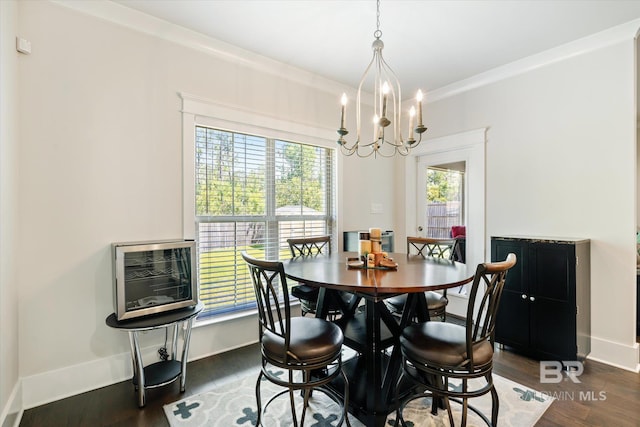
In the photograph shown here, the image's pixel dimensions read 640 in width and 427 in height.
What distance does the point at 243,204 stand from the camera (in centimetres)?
304

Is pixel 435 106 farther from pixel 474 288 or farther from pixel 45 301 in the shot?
pixel 45 301

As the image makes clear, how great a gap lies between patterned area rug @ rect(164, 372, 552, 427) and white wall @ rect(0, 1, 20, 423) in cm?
89

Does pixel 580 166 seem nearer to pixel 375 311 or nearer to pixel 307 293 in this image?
pixel 375 311

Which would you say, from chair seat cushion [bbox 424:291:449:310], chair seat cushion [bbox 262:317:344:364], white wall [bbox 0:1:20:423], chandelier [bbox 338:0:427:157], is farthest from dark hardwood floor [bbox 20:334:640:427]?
chandelier [bbox 338:0:427:157]

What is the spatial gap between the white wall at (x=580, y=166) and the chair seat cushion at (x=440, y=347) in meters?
1.90

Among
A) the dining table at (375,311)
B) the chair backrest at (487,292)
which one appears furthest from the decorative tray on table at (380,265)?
the chair backrest at (487,292)

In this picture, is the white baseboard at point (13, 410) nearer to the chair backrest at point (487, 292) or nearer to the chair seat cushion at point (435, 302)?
the chair backrest at point (487, 292)

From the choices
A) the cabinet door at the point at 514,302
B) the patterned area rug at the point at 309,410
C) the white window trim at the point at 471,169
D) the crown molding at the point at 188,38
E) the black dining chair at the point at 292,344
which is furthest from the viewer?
the white window trim at the point at 471,169

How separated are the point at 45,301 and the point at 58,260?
283mm

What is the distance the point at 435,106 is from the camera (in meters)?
4.00

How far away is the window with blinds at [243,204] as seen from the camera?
9.27 ft

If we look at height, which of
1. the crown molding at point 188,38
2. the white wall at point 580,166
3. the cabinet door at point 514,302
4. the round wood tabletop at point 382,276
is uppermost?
the crown molding at point 188,38

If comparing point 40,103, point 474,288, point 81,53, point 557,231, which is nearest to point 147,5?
point 81,53

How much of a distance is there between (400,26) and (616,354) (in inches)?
131
